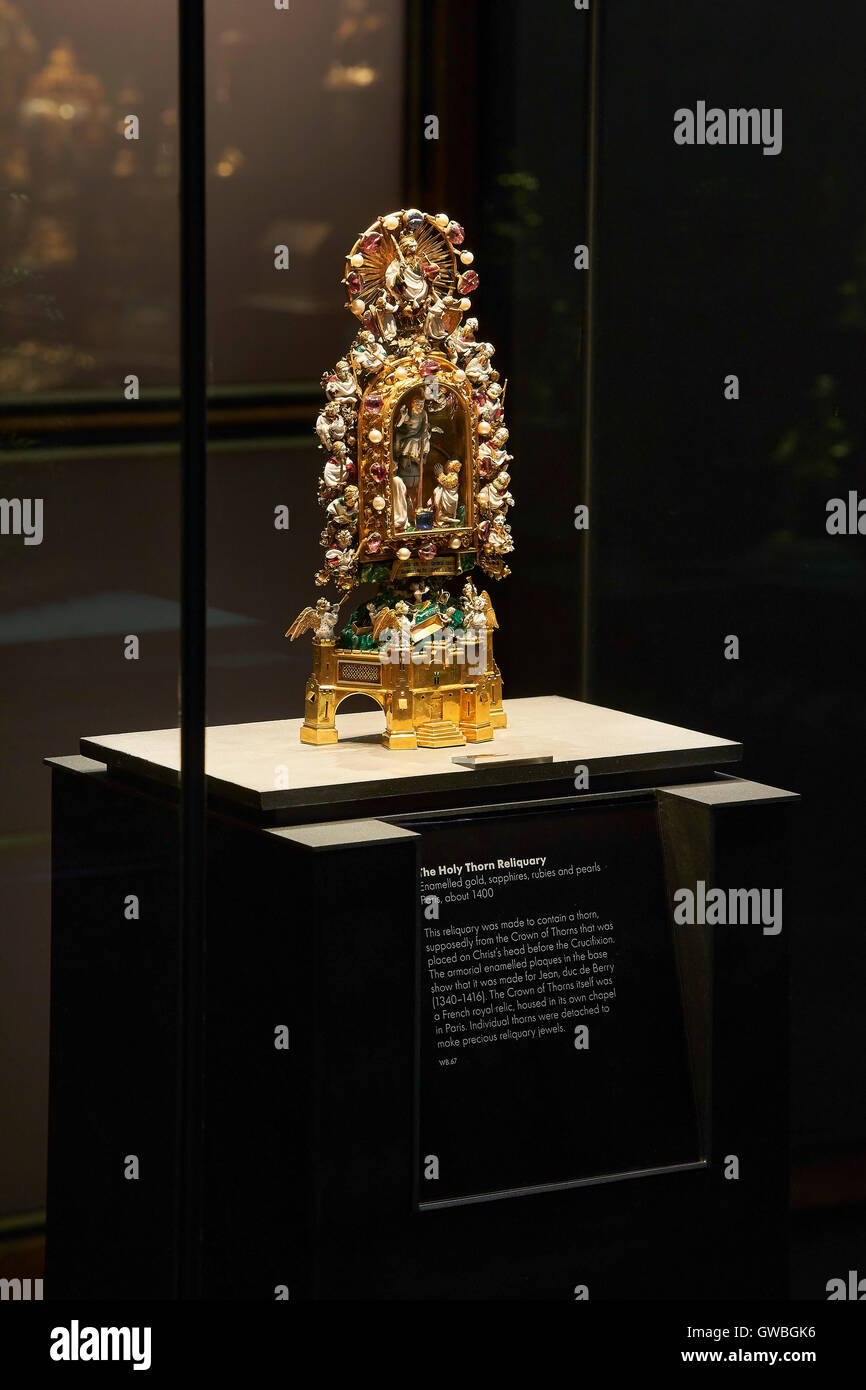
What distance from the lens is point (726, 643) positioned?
5129mm

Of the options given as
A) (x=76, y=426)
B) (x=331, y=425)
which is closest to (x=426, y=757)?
(x=331, y=425)

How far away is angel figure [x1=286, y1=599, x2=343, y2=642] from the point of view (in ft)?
15.1

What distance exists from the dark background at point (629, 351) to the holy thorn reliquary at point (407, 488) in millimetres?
330

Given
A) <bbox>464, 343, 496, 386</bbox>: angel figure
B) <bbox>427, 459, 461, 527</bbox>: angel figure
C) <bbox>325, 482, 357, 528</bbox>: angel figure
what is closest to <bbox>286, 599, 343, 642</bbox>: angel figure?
<bbox>325, 482, 357, 528</bbox>: angel figure

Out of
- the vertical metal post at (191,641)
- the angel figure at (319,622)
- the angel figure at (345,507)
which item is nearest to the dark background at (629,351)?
the angel figure at (319,622)

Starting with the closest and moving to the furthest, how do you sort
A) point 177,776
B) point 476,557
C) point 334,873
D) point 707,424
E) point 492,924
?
point 177,776 < point 334,873 < point 492,924 < point 476,557 < point 707,424

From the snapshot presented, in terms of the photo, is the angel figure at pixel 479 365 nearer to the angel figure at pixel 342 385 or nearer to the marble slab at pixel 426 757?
the angel figure at pixel 342 385

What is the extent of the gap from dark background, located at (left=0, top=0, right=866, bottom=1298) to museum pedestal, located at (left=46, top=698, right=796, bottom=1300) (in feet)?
1.37

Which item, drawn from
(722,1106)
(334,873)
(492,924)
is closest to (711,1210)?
(722,1106)

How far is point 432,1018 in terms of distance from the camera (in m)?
4.27

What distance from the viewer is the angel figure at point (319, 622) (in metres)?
4.59

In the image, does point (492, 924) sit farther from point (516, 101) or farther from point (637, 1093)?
point (516, 101)

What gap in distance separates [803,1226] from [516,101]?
7.53ft

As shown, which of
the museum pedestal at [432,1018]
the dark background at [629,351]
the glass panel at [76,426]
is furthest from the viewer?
the dark background at [629,351]
